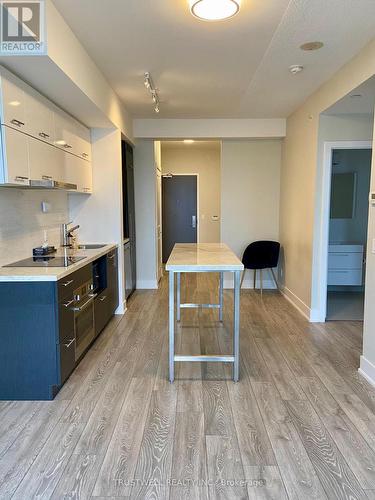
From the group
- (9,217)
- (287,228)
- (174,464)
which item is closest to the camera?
(174,464)

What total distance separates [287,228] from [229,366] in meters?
2.73

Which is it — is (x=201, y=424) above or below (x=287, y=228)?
below

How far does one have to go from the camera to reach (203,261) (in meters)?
2.71

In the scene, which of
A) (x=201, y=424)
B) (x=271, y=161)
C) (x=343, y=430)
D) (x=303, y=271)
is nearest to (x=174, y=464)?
(x=201, y=424)

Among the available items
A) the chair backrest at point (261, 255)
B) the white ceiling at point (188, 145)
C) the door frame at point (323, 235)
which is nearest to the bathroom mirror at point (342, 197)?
the chair backrest at point (261, 255)

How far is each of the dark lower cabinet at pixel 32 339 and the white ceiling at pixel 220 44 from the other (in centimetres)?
186

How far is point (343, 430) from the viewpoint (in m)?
2.09

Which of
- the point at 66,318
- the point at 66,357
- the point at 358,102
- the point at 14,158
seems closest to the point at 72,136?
the point at 14,158

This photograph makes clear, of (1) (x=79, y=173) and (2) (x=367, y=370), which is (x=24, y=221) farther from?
(2) (x=367, y=370)

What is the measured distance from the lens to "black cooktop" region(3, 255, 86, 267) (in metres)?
2.73

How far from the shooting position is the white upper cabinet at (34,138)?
7.47ft

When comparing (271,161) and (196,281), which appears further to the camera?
(196,281)

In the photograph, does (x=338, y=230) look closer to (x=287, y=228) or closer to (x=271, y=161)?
(x=287, y=228)

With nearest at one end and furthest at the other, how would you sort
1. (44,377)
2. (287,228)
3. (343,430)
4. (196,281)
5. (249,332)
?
(343,430), (44,377), (249,332), (287,228), (196,281)
